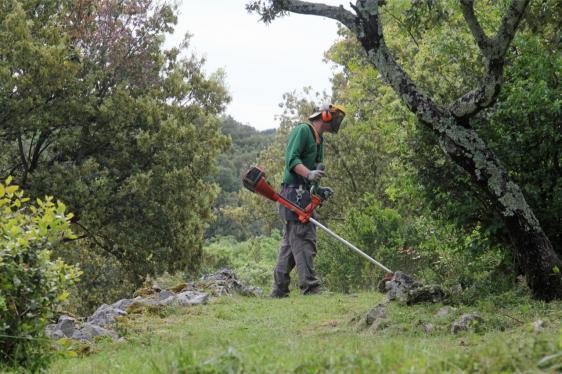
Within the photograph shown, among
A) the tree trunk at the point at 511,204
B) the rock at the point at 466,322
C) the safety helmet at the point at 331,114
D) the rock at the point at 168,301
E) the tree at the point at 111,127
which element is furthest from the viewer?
the tree at the point at 111,127

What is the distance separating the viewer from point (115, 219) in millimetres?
17969

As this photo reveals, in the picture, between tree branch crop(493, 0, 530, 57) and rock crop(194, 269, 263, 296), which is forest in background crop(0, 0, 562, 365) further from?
rock crop(194, 269, 263, 296)

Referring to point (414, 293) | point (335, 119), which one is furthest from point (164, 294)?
point (414, 293)

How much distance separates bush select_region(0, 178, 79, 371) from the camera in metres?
5.58

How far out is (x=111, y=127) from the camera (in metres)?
18.0

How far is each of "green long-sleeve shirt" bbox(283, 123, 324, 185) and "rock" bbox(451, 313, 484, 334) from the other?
460 centimetres

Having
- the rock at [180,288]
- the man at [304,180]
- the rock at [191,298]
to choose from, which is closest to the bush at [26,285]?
the rock at [191,298]

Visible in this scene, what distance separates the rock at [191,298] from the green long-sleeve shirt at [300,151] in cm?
217

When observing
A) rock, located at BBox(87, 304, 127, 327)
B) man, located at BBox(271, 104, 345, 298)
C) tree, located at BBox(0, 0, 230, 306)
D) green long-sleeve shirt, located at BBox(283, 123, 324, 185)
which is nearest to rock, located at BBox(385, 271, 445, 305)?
man, located at BBox(271, 104, 345, 298)

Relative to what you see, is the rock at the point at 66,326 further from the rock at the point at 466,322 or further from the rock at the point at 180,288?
the rock at the point at 466,322

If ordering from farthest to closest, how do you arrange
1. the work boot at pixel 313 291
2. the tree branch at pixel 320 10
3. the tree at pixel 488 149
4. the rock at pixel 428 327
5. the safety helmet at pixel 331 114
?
the work boot at pixel 313 291
the safety helmet at pixel 331 114
the tree branch at pixel 320 10
the tree at pixel 488 149
the rock at pixel 428 327

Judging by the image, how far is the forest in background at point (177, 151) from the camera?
7.54 m

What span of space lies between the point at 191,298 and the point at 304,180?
250 cm

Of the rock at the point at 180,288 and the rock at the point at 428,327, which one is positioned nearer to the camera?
the rock at the point at 428,327
